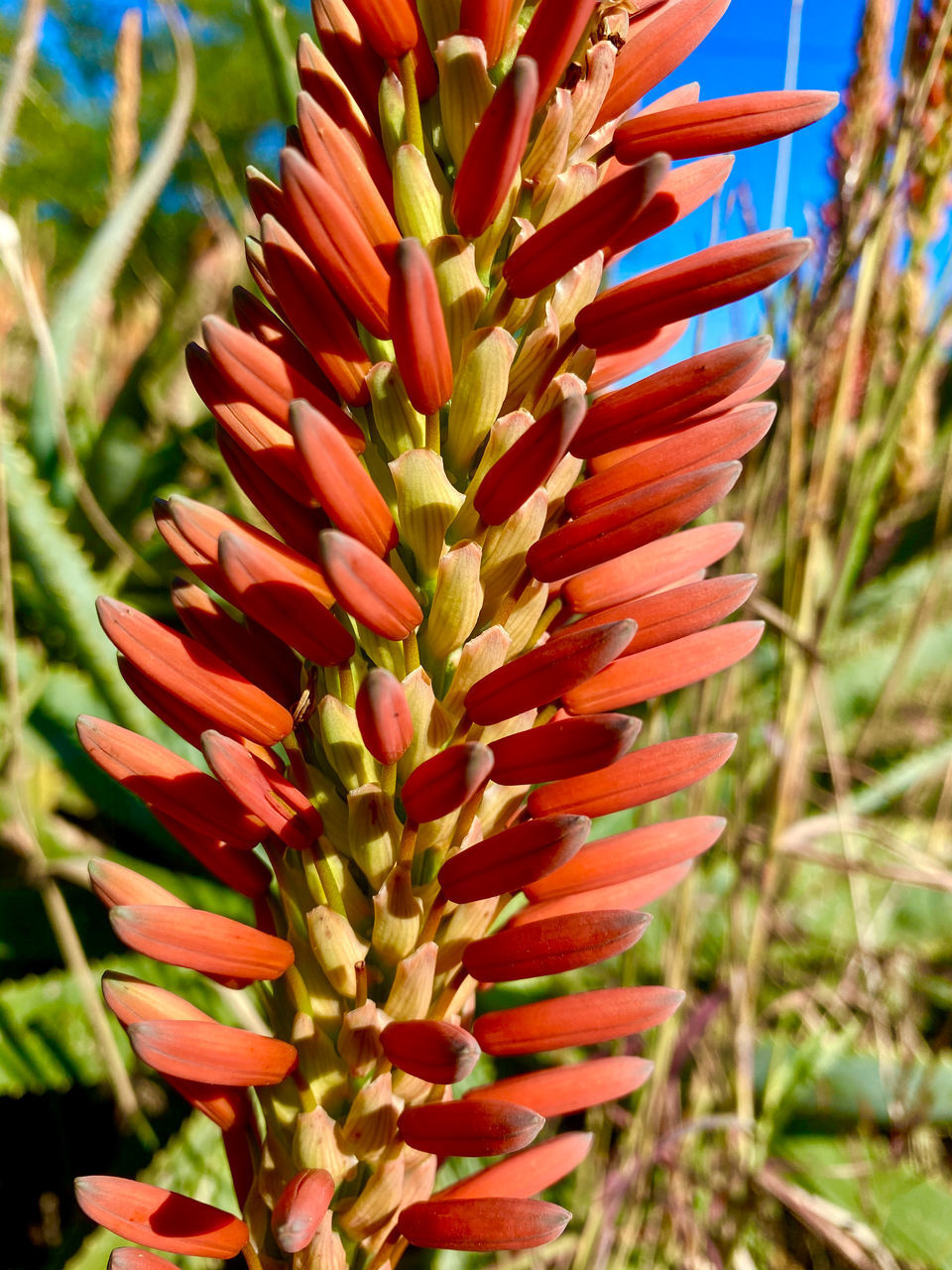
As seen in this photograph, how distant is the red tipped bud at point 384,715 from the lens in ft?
1.01

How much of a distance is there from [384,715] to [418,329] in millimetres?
132

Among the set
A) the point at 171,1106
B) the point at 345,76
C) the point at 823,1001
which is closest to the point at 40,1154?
the point at 171,1106

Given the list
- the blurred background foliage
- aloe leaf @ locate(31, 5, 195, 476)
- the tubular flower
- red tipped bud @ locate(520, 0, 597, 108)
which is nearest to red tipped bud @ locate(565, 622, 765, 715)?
the tubular flower

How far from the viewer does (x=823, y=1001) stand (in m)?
0.95

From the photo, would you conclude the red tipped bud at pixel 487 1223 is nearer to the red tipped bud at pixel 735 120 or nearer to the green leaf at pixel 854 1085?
the red tipped bud at pixel 735 120

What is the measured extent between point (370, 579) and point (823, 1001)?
834mm

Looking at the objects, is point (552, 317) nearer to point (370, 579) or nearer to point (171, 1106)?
point (370, 579)

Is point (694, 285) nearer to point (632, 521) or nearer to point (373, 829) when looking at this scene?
point (632, 521)

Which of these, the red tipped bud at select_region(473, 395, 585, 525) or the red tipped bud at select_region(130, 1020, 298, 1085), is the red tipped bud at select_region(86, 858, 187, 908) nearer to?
the red tipped bud at select_region(130, 1020, 298, 1085)

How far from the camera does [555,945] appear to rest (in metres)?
0.33

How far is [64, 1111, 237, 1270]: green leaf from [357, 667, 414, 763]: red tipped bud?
1.20 feet

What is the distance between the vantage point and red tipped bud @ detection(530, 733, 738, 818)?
14.1 inches

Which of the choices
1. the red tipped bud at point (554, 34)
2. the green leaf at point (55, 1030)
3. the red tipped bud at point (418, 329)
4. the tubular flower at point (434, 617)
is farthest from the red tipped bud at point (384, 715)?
the green leaf at point (55, 1030)

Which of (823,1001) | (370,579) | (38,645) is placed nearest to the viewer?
(370,579)
